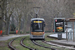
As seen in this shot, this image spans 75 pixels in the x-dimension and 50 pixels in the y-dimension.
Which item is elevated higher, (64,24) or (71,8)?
(71,8)

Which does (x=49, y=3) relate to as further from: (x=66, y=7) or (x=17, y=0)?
(x=17, y=0)

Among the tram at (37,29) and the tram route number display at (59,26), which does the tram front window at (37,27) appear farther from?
the tram route number display at (59,26)

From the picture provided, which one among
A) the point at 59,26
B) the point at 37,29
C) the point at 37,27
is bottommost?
the point at 37,29

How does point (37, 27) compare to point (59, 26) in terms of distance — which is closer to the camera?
point (59, 26)

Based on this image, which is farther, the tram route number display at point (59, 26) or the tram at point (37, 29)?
the tram at point (37, 29)

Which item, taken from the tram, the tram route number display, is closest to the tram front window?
the tram

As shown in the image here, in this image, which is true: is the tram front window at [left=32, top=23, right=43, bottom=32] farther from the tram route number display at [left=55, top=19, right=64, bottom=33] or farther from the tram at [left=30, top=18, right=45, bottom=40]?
the tram route number display at [left=55, top=19, right=64, bottom=33]

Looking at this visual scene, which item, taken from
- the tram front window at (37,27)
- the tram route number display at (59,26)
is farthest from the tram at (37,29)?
the tram route number display at (59,26)

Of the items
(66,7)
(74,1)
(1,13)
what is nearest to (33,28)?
(1,13)

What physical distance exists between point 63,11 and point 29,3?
1605cm

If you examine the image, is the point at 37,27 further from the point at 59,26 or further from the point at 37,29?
the point at 59,26

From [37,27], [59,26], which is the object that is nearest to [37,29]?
[37,27]

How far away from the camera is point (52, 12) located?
7138cm

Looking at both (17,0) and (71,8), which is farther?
(71,8)
